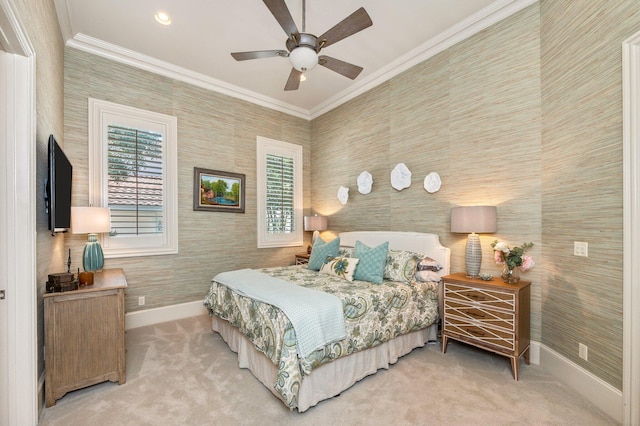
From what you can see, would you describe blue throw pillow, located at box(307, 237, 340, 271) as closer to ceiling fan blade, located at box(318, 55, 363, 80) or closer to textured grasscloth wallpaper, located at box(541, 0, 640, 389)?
ceiling fan blade, located at box(318, 55, 363, 80)

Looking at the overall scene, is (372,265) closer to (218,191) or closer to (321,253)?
(321,253)

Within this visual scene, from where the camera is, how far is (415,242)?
3559 millimetres

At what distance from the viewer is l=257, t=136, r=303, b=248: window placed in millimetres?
4910

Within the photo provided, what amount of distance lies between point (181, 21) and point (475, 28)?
321 centimetres

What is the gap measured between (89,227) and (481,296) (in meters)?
3.82

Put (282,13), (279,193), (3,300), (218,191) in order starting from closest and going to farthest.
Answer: (3,300) < (282,13) < (218,191) < (279,193)

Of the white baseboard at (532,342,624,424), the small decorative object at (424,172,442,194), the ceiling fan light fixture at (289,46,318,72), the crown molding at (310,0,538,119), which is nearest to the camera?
the white baseboard at (532,342,624,424)

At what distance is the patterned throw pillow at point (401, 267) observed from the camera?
10.3 ft

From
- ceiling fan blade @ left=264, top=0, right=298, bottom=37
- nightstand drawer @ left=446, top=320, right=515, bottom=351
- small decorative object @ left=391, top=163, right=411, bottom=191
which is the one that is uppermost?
ceiling fan blade @ left=264, top=0, right=298, bottom=37

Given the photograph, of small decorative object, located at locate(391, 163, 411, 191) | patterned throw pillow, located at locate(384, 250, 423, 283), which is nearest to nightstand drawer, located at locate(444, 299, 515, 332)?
patterned throw pillow, located at locate(384, 250, 423, 283)

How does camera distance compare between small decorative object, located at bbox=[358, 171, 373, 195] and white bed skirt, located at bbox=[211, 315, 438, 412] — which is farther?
small decorative object, located at bbox=[358, 171, 373, 195]

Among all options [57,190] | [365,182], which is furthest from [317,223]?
[57,190]

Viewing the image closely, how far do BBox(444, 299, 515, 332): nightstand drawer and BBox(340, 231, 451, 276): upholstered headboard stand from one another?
472 millimetres

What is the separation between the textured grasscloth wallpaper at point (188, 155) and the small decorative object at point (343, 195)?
1301 mm
